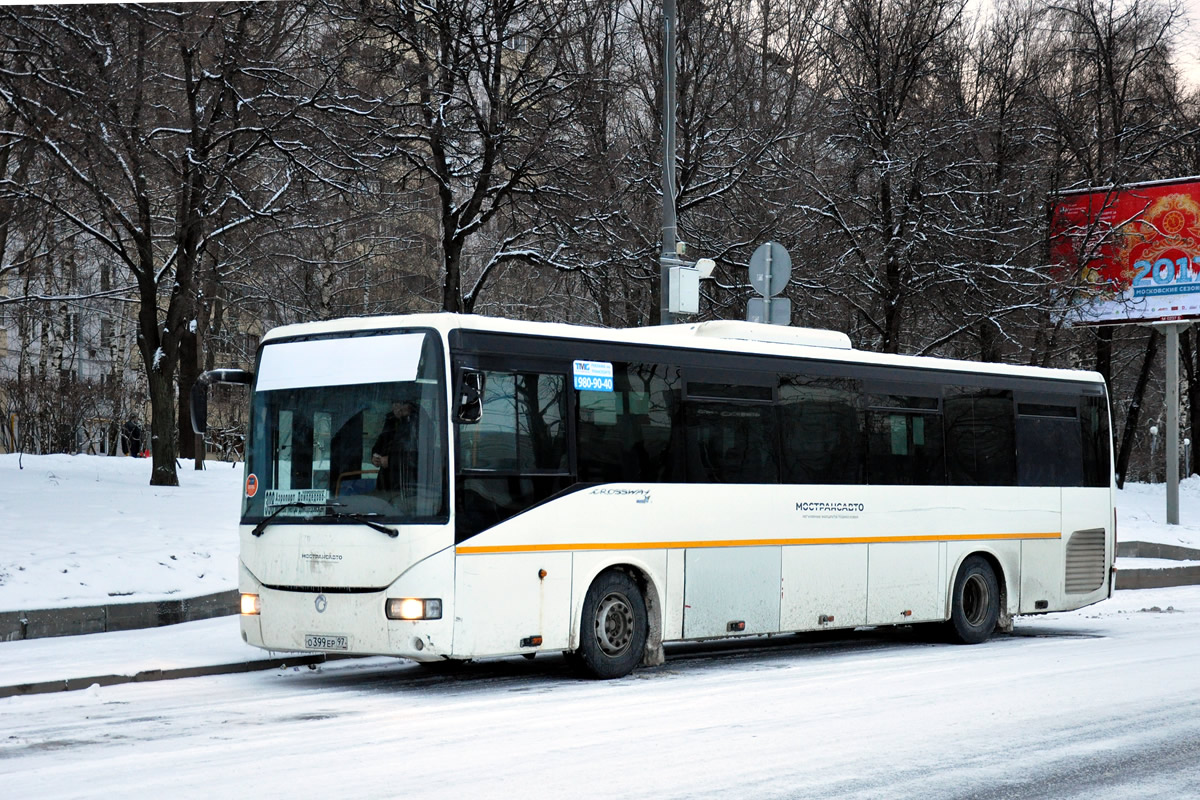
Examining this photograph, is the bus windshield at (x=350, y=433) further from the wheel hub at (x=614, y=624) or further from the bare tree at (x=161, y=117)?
the bare tree at (x=161, y=117)

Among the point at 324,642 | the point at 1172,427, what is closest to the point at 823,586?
the point at 324,642

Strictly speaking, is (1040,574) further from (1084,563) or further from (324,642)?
(324,642)

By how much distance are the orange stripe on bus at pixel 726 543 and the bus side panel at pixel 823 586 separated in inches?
2.8

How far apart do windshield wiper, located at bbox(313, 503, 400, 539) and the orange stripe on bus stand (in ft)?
1.73

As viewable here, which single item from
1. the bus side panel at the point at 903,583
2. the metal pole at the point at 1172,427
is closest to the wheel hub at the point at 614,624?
the bus side panel at the point at 903,583

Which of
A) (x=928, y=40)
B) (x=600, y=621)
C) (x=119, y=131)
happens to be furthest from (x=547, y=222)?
(x=600, y=621)

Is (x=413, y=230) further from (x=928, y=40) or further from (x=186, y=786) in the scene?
(x=186, y=786)

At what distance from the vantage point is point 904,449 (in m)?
16.2

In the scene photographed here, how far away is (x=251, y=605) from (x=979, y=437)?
8.52m

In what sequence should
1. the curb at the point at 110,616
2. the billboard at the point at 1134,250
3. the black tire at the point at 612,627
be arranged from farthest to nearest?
the billboard at the point at 1134,250, the curb at the point at 110,616, the black tire at the point at 612,627

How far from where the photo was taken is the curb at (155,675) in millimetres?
11547

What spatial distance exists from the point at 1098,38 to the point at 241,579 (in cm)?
3412

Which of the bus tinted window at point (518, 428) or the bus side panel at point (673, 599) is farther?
the bus side panel at point (673, 599)

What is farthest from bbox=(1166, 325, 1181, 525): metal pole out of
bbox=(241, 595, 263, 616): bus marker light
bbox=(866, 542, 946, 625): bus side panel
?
bbox=(241, 595, 263, 616): bus marker light
